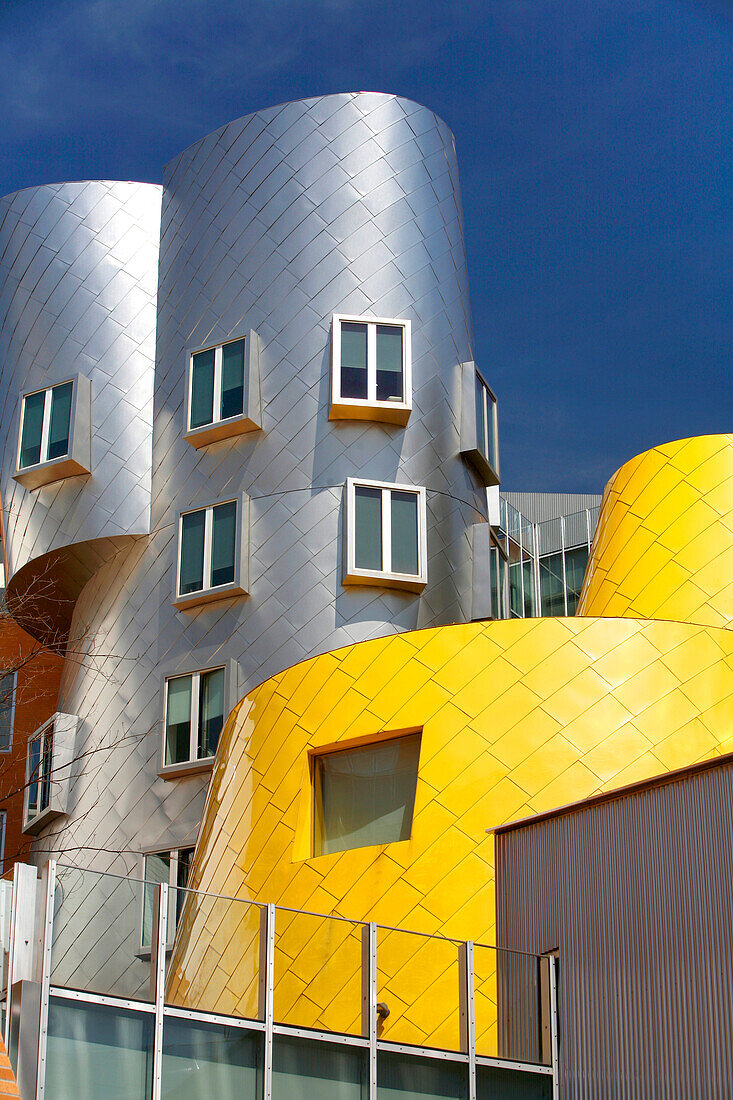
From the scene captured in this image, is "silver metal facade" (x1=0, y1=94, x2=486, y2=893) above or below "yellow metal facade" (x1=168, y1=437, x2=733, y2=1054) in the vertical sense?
above

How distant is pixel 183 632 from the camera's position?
2767cm

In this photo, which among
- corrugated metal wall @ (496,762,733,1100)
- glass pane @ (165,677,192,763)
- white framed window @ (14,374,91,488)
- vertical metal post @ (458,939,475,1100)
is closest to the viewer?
corrugated metal wall @ (496,762,733,1100)

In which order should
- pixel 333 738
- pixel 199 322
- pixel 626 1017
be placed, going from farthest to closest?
pixel 199 322 < pixel 333 738 < pixel 626 1017

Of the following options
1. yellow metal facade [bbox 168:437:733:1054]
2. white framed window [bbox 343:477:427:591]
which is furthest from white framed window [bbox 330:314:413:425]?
yellow metal facade [bbox 168:437:733:1054]

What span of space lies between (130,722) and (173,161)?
42.4 ft

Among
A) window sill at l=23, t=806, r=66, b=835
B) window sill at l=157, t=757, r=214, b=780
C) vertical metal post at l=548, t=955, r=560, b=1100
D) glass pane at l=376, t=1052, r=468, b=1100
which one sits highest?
window sill at l=157, t=757, r=214, b=780

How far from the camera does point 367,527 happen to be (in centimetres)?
2664

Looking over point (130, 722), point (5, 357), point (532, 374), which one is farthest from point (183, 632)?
point (532, 374)

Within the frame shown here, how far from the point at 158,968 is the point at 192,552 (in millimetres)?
14977

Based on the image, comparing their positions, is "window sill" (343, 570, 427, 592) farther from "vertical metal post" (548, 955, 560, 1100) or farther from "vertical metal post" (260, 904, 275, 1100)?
"vertical metal post" (260, 904, 275, 1100)

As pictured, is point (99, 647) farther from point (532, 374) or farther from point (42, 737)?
point (532, 374)

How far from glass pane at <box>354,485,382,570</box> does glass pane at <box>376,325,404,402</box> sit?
2.00 metres

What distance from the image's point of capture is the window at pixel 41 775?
29.8 meters

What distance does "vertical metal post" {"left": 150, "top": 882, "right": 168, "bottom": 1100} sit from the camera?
43.5 ft
